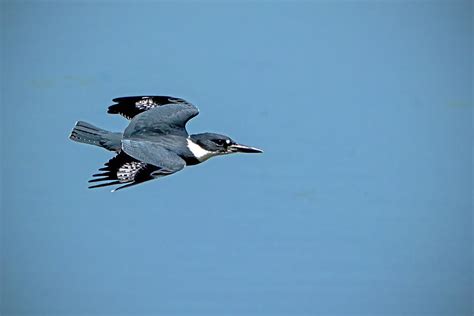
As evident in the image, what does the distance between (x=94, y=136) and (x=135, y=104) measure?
0.67m

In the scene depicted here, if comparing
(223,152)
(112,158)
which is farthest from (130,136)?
(223,152)

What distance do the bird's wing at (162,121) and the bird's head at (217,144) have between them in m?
0.10

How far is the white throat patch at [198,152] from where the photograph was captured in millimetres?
6820

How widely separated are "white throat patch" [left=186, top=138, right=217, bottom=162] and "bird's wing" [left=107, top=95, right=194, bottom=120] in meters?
0.60

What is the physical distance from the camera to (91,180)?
6242 mm

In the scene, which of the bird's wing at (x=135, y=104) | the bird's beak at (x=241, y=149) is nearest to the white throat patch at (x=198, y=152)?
the bird's beak at (x=241, y=149)

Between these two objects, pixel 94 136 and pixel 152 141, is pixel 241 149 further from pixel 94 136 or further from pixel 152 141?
pixel 94 136

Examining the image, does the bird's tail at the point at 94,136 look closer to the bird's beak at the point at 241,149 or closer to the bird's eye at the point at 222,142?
the bird's eye at the point at 222,142

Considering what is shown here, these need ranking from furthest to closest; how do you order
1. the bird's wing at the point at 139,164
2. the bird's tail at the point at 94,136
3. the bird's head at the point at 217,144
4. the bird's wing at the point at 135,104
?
the bird's wing at the point at 135,104 → the bird's head at the point at 217,144 → the bird's tail at the point at 94,136 → the bird's wing at the point at 139,164

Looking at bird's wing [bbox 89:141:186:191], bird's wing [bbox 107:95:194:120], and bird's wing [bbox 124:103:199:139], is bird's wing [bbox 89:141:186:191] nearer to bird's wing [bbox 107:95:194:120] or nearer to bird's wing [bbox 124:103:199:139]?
bird's wing [bbox 124:103:199:139]

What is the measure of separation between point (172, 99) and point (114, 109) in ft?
1.38

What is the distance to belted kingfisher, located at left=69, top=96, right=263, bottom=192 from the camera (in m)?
6.23

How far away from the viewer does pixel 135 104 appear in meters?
7.44

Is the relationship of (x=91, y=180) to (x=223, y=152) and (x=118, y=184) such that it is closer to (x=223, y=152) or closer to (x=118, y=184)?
(x=118, y=184)
